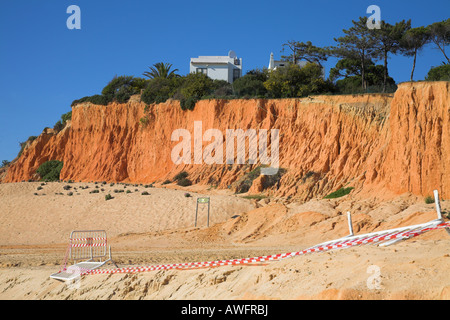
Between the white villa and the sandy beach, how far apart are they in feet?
89.3

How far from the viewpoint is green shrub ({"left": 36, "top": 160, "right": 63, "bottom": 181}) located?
54.1 meters

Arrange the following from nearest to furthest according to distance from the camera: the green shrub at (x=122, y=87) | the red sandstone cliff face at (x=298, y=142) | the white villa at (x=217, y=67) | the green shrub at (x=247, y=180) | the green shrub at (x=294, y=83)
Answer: the red sandstone cliff face at (x=298, y=142) < the green shrub at (x=247, y=180) < the green shrub at (x=294, y=83) < the green shrub at (x=122, y=87) < the white villa at (x=217, y=67)

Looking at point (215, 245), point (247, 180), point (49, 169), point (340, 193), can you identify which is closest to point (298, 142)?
point (247, 180)

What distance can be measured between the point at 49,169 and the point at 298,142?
106 ft

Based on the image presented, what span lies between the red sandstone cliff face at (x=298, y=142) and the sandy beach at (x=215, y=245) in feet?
8.27

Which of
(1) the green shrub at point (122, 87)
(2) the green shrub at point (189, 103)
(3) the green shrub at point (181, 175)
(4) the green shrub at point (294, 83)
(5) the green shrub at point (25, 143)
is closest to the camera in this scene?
(3) the green shrub at point (181, 175)

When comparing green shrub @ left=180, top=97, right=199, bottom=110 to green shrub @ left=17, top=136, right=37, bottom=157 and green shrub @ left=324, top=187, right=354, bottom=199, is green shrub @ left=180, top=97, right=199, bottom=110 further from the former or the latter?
green shrub @ left=17, top=136, right=37, bottom=157

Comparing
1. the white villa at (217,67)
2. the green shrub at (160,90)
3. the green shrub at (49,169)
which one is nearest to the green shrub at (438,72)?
the green shrub at (160,90)

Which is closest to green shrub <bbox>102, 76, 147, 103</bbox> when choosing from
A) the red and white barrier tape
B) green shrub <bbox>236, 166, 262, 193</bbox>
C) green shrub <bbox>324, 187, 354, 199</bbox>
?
green shrub <bbox>236, 166, 262, 193</bbox>

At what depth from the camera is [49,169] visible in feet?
182

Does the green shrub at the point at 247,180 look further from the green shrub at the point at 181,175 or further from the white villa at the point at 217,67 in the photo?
the white villa at the point at 217,67

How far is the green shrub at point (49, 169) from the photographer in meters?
54.1

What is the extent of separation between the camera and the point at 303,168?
33656 mm

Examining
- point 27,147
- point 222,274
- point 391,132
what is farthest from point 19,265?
point 27,147
